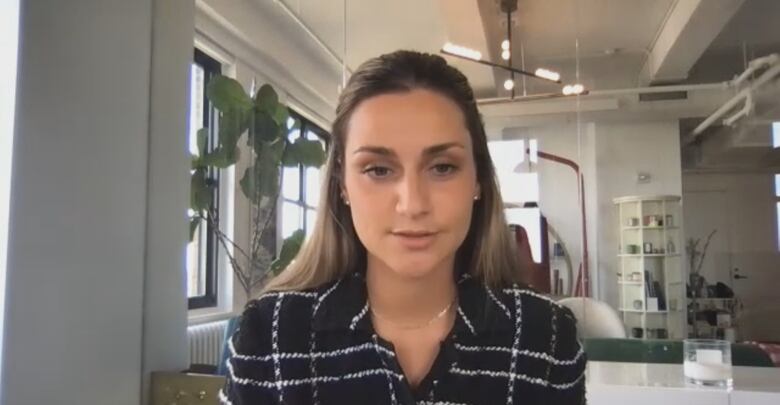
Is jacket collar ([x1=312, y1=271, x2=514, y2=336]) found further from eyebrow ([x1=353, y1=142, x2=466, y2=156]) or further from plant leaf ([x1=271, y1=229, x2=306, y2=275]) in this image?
plant leaf ([x1=271, y1=229, x2=306, y2=275])

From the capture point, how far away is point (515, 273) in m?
0.81

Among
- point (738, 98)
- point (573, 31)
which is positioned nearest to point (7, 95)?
point (573, 31)

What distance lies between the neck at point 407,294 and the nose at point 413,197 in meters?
0.09

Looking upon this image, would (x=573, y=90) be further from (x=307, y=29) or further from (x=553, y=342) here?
(x=553, y=342)

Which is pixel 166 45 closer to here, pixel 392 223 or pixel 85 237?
pixel 85 237

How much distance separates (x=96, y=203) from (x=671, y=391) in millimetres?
1460

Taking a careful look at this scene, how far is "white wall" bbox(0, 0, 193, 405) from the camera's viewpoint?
0.77 meters

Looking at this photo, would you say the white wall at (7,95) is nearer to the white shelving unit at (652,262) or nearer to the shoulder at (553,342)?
Answer: the shoulder at (553,342)

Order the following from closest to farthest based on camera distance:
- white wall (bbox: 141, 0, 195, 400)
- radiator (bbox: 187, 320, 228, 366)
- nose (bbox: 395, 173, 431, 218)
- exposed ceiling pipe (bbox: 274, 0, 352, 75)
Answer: nose (bbox: 395, 173, 431, 218), white wall (bbox: 141, 0, 195, 400), radiator (bbox: 187, 320, 228, 366), exposed ceiling pipe (bbox: 274, 0, 352, 75)

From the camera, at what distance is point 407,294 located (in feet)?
2.29

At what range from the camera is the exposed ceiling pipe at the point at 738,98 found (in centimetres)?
431

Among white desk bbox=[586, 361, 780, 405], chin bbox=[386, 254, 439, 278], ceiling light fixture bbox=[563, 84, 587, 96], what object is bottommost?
white desk bbox=[586, 361, 780, 405]

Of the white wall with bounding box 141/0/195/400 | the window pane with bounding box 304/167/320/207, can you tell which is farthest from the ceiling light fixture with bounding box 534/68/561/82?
the white wall with bounding box 141/0/195/400

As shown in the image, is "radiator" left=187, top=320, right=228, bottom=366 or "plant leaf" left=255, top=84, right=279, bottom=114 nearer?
"radiator" left=187, top=320, right=228, bottom=366
